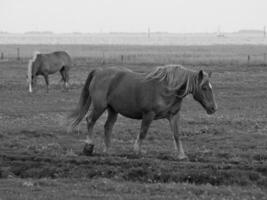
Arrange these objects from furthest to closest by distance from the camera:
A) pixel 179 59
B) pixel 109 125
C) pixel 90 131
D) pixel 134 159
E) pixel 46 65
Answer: pixel 179 59 < pixel 46 65 < pixel 109 125 < pixel 90 131 < pixel 134 159

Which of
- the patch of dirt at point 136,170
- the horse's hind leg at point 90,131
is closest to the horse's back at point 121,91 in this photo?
the horse's hind leg at point 90,131

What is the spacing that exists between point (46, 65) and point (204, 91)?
16.3 m

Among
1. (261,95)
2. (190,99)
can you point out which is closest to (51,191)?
(190,99)

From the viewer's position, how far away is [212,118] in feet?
58.3

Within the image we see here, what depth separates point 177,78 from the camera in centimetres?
1134

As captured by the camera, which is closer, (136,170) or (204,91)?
(136,170)

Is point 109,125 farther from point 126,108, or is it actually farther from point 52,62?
point 52,62

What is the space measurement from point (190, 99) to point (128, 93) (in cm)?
1174

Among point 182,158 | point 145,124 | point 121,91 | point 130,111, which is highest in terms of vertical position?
point 121,91

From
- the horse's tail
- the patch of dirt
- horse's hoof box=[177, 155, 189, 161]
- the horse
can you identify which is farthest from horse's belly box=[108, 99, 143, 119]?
the horse

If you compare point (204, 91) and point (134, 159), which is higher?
point (204, 91)

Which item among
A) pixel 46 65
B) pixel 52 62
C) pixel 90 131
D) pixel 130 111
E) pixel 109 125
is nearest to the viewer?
pixel 130 111

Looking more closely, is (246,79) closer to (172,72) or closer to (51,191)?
(172,72)

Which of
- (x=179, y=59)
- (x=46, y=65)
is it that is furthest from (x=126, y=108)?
(x=179, y=59)
